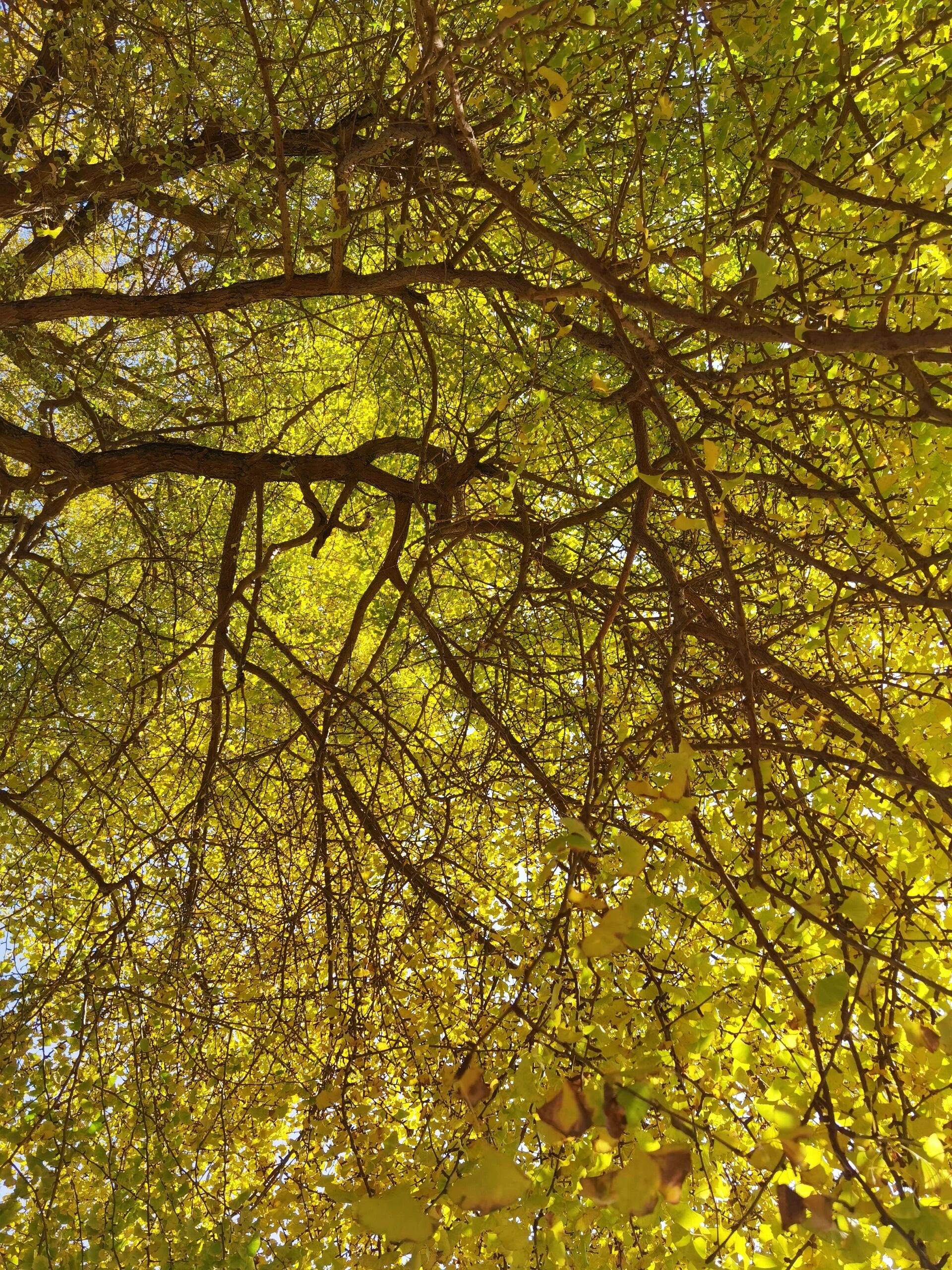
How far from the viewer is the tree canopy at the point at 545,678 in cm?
192

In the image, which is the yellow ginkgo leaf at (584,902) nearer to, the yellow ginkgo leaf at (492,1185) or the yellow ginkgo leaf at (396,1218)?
the yellow ginkgo leaf at (492,1185)

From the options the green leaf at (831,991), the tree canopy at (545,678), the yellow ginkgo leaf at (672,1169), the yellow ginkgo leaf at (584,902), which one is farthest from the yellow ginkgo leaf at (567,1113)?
the green leaf at (831,991)

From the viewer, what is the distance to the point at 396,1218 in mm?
1198

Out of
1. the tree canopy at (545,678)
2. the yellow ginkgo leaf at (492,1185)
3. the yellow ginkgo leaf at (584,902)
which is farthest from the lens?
the tree canopy at (545,678)

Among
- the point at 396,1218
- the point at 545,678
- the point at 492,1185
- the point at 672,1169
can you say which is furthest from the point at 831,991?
the point at 545,678

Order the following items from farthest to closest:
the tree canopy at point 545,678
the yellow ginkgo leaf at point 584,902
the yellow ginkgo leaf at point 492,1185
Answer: the tree canopy at point 545,678 < the yellow ginkgo leaf at point 584,902 < the yellow ginkgo leaf at point 492,1185

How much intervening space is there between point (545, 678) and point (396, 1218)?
3.20 meters

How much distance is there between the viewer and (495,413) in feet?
9.84

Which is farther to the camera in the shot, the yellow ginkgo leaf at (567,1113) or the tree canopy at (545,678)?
the tree canopy at (545,678)

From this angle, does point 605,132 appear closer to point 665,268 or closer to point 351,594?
point 665,268

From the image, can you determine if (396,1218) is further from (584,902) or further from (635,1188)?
(584,902)

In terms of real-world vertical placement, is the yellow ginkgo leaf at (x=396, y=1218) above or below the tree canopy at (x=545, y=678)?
below

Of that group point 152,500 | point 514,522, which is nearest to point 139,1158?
point 514,522

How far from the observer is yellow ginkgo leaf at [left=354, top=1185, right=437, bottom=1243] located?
46.1 inches
